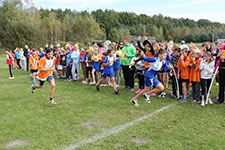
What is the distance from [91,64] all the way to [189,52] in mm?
5366

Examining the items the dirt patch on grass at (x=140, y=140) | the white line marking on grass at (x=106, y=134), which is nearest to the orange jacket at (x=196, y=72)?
the white line marking on grass at (x=106, y=134)

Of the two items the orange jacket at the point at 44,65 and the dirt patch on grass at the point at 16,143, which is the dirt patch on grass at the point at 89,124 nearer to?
the dirt patch on grass at the point at 16,143

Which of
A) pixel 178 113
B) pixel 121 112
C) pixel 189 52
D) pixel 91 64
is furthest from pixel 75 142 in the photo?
pixel 91 64

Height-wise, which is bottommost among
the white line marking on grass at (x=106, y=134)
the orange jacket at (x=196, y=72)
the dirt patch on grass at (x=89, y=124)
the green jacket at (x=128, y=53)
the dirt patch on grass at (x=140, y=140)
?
the dirt patch on grass at (x=140, y=140)

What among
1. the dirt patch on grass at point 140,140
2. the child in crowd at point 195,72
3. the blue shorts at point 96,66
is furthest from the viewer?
the blue shorts at point 96,66

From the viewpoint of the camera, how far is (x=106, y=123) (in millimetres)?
5461

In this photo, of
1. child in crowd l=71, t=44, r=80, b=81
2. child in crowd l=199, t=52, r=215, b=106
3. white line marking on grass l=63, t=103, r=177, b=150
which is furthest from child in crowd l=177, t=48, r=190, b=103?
child in crowd l=71, t=44, r=80, b=81

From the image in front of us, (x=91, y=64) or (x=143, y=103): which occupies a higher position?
(x=91, y=64)

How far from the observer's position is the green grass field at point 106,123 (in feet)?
14.2

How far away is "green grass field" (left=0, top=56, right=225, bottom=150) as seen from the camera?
433 centimetres

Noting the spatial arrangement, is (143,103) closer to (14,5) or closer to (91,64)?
(91,64)

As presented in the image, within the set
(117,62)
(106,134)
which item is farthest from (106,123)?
(117,62)

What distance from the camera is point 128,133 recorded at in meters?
4.82

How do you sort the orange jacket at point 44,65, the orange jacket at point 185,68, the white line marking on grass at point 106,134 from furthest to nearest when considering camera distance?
1. the orange jacket at point 185,68
2. the orange jacket at point 44,65
3. the white line marking on grass at point 106,134
